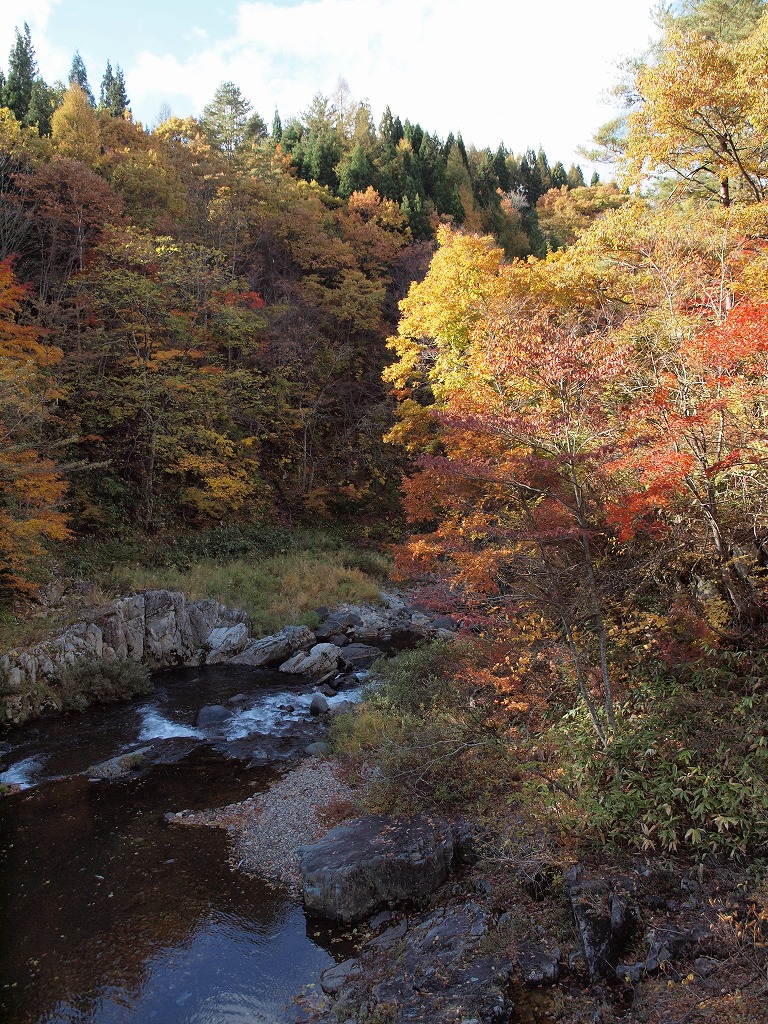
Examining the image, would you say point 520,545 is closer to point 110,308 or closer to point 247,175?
point 110,308

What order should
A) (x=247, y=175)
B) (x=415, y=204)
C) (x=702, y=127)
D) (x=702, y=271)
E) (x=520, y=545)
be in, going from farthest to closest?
(x=415, y=204) < (x=247, y=175) < (x=702, y=127) < (x=702, y=271) < (x=520, y=545)

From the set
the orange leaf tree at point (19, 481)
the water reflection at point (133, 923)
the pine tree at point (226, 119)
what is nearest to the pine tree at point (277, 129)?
the pine tree at point (226, 119)

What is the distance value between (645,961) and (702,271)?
938 centimetres

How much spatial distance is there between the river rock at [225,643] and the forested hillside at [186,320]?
4.86 m

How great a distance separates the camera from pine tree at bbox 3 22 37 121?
105ft

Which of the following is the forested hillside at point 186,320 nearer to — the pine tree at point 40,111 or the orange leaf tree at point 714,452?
the pine tree at point 40,111

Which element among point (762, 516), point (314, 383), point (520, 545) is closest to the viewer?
point (762, 516)

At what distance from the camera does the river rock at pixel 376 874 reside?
6.54 metres

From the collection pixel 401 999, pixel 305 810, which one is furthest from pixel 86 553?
pixel 401 999

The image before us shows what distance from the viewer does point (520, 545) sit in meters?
7.78

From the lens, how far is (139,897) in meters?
7.09

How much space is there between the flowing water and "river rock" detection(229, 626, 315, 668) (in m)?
4.15

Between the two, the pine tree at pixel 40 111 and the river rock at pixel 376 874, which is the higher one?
the pine tree at pixel 40 111

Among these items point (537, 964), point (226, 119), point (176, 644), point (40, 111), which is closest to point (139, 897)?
point (537, 964)
